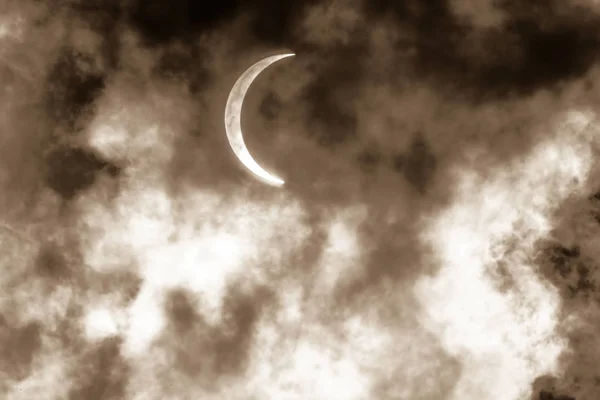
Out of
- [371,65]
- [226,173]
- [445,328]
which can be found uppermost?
[371,65]

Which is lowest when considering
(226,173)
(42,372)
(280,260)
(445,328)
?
(445,328)

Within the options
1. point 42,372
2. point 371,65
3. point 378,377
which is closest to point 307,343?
point 378,377

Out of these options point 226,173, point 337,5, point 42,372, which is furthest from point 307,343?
point 337,5

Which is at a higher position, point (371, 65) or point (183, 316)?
point (371, 65)

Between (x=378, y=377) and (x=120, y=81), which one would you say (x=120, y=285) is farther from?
(x=378, y=377)

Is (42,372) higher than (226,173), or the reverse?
(226,173)

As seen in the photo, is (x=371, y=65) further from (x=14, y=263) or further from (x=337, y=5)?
(x=14, y=263)
